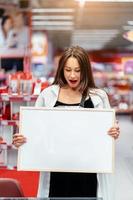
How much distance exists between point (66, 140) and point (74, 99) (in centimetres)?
28

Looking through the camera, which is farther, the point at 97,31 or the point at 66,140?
the point at 97,31

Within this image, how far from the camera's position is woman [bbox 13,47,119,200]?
2.74 meters

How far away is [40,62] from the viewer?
774 inches

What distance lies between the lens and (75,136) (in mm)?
2736

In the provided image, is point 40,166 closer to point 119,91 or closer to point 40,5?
point 40,5

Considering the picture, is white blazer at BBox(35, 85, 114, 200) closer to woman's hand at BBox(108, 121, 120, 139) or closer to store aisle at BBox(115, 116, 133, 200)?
woman's hand at BBox(108, 121, 120, 139)

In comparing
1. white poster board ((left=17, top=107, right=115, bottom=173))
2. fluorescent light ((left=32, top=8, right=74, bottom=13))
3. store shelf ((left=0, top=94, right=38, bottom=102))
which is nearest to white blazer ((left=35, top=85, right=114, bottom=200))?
white poster board ((left=17, top=107, right=115, bottom=173))

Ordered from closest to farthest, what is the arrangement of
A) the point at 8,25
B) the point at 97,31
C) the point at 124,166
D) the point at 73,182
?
the point at 73,182 < the point at 124,166 < the point at 8,25 < the point at 97,31

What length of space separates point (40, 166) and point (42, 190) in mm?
→ 278

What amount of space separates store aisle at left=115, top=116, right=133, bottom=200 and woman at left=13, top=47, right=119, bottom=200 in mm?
2955

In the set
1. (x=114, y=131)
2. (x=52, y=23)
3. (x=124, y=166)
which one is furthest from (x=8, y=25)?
(x=52, y=23)

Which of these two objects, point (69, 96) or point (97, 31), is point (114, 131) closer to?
point (69, 96)

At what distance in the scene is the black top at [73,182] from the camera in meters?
2.81

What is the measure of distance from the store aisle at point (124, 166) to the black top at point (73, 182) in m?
2.96
